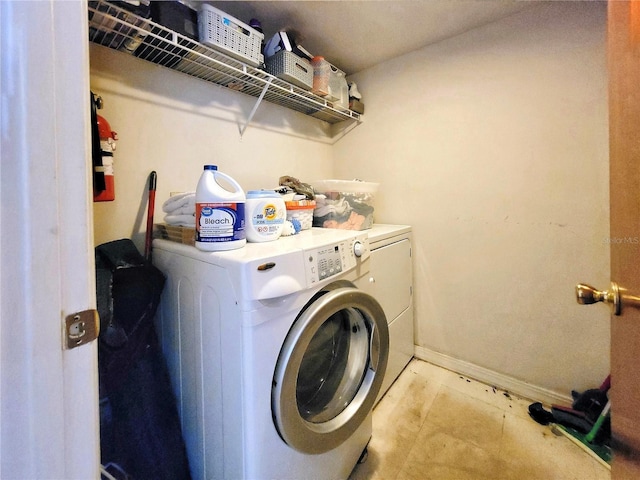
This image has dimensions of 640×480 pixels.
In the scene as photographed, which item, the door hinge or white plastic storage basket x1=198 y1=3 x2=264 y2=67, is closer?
the door hinge

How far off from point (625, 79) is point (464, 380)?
178 cm

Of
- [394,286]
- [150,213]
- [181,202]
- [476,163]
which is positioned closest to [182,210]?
[181,202]

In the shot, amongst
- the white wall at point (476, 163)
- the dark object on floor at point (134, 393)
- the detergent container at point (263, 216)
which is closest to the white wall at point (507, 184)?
the white wall at point (476, 163)

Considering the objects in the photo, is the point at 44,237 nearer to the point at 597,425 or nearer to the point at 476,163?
the point at 476,163

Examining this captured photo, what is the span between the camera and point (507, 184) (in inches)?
62.4

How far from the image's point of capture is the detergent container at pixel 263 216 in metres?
1.00

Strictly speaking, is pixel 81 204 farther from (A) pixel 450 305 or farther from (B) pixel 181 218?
(A) pixel 450 305

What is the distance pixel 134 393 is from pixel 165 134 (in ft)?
3.79

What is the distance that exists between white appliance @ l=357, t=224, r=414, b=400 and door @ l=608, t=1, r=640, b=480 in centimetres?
78

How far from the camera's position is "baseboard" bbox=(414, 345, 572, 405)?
5.07 ft

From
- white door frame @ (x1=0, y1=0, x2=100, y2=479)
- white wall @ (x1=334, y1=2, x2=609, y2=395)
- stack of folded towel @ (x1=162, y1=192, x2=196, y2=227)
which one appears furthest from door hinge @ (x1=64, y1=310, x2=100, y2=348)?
white wall @ (x1=334, y1=2, x2=609, y2=395)

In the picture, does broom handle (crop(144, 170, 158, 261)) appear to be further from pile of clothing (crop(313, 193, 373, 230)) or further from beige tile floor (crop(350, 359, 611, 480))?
beige tile floor (crop(350, 359, 611, 480))

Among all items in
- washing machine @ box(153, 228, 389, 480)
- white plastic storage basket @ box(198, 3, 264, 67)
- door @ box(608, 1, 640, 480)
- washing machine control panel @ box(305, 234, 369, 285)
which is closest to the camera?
door @ box(608, 1, 640, 480)

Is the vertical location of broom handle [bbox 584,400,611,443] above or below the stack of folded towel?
below
